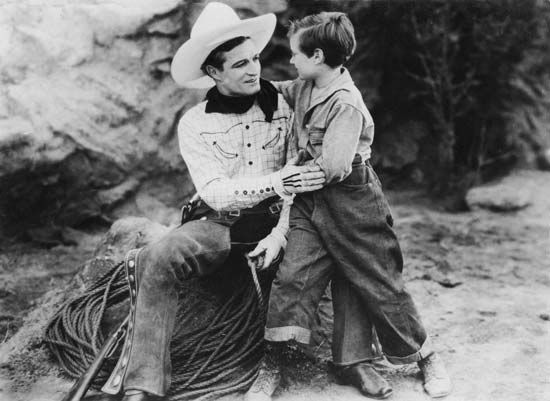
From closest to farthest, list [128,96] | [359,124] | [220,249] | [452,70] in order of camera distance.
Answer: [359,124]
[220,249]
[128,96]
[452,70]

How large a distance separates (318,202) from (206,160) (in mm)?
577

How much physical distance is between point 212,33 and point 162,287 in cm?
117

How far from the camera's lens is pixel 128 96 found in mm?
4707

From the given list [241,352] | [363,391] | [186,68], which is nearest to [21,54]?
[186,68]

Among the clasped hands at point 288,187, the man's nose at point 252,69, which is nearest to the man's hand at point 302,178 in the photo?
the clasped hands at point 288,187

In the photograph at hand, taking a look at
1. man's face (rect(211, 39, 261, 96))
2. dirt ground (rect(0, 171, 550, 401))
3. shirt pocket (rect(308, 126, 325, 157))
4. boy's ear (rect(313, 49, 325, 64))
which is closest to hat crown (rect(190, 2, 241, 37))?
man's face (rect(211, 39, 261, 96))

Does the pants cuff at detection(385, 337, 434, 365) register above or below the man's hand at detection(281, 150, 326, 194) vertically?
below

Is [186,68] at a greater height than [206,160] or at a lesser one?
greater

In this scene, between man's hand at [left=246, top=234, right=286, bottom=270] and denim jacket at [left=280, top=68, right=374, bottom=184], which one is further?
man's hand at [left=246, top=234, right=286, bottom=270]

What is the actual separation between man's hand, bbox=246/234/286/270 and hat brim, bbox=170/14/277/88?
92 centimetres

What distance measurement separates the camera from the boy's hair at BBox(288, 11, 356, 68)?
276 centimetres

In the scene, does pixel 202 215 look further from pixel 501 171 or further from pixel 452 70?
pixel 501 171

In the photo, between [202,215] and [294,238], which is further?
[202,215]

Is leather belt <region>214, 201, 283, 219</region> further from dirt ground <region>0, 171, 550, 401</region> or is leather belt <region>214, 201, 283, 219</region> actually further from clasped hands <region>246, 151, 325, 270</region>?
dirt ground <region>0, 171, 550, 401</region>
